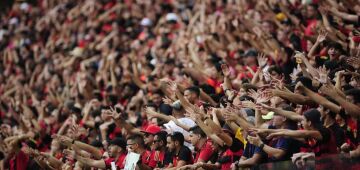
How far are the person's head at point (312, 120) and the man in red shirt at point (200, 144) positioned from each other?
1.84m

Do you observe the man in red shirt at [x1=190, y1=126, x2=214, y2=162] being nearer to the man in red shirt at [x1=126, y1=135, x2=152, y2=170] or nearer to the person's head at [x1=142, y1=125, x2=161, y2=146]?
the man in red shirt at [x1=126, y1=135, x2=152, y2=170]

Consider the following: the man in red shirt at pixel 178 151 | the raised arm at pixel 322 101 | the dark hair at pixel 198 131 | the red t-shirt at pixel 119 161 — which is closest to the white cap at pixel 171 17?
the red t-shirt at pixel 119 161

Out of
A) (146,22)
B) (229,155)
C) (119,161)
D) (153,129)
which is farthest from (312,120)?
(146,22)

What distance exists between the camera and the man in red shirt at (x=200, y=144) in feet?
36.6

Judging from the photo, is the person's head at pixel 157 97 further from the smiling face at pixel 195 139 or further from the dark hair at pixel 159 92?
the smiling face at pixel 195 139

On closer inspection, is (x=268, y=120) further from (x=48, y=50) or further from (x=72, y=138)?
(x=48, y=50)

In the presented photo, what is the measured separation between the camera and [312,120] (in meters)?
9.61

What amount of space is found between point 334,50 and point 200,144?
2.70 metres

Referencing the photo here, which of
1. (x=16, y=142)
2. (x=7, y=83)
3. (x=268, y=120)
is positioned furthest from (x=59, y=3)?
(x=268, y=120)

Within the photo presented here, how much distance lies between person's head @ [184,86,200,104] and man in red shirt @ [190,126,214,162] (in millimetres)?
1820

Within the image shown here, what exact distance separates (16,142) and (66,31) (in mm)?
10525

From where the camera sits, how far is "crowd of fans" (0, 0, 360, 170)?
10.2 meters

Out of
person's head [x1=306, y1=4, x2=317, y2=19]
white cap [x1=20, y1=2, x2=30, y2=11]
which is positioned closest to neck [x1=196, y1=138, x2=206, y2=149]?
person's head [x1=306, y1=4, x2=317, y2=19]

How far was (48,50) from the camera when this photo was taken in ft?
80.7
